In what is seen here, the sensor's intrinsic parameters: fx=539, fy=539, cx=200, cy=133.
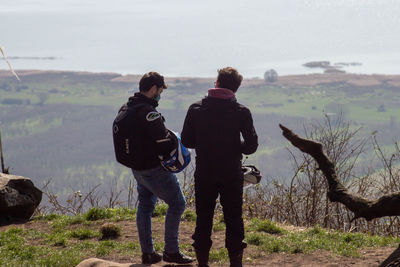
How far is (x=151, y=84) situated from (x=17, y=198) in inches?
188

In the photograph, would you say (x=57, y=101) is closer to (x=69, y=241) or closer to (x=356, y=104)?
(x=356, y=104)

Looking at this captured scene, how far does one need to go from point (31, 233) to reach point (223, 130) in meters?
4.44

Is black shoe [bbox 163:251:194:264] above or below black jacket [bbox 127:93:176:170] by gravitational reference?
below

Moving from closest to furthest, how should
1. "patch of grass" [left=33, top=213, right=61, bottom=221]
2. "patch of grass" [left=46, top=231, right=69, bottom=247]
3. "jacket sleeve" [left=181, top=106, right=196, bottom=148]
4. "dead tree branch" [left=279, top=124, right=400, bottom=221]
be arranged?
"dead tree branch" [left=279, top=124, right=400, bottom=221], "jacket sleeve" [left=181, top=106, right=196, bottom=148], "patch of grass" [left=46, top=231, right=69, bottom=247], "patch of grass" [left=33, top=213, right=61, bottom=221]

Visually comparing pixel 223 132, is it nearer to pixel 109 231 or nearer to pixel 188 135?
pixel 188 135

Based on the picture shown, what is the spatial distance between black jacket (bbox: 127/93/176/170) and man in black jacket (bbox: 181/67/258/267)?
0.25 m

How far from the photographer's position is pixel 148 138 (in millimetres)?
5262

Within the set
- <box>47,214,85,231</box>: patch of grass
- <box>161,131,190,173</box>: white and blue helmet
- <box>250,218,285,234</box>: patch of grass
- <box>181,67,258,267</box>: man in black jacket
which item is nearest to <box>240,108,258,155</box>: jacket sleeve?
<box>181,67,258,267</box>: man in black jacket

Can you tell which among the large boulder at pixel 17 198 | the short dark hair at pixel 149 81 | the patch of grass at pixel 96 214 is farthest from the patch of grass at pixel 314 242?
the large boulder at pixel 17 198

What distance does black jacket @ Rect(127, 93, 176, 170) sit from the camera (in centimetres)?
521

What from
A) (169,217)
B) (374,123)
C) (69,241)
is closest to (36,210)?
(69,241)

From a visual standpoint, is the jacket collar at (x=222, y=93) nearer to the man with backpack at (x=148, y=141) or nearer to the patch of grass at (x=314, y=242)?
the man with backpack at (x=148, y=141)

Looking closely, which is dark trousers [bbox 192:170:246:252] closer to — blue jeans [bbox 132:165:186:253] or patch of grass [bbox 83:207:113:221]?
blue jeans [bbox 132:165:186:253]

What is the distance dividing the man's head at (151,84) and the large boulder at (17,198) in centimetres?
462
